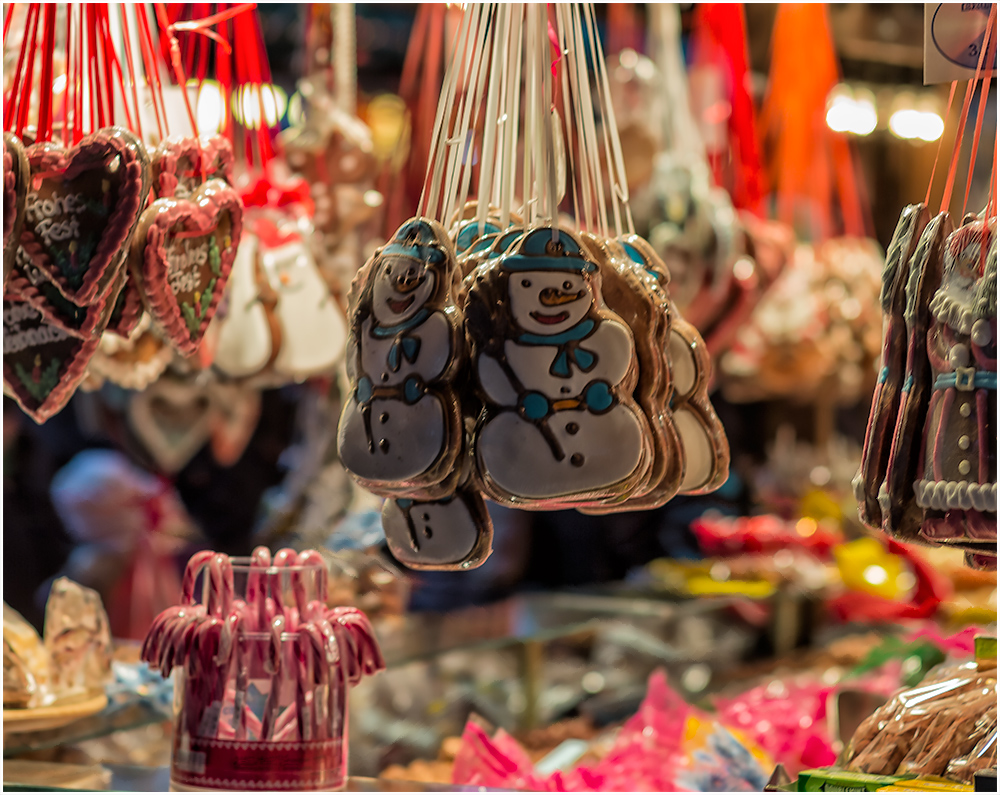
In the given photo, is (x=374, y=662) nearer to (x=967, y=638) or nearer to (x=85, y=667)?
(x=85, y=667)

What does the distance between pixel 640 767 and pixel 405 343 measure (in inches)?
32.6

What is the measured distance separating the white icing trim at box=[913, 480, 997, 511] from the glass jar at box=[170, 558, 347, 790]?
0.62m

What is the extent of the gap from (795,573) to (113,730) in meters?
1.68

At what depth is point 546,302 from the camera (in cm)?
81

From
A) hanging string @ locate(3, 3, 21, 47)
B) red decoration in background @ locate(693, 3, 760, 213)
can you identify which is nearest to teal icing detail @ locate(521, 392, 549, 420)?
hanging string @ locate(3, 3, 21, 47)

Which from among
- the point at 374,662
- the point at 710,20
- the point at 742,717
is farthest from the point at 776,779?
the point at 710,20

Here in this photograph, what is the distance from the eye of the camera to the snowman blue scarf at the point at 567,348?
2.63 ft

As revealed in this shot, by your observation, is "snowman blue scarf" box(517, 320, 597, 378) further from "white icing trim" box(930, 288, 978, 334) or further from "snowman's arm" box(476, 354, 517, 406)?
"white icing trim" box(930, 288, 978, 334)

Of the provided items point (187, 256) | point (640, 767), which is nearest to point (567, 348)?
point (187, 256)

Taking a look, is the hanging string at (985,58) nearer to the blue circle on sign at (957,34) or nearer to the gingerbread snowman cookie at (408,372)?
the blue circle on sign at (957,34)

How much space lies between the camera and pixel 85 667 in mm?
1544

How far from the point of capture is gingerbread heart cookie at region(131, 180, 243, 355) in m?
0.92

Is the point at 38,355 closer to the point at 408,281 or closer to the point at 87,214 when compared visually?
the point at 87,214

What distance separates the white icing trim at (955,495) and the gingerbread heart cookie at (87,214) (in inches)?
23.1
